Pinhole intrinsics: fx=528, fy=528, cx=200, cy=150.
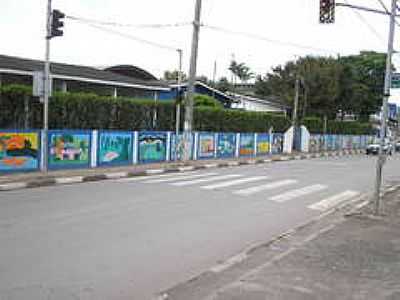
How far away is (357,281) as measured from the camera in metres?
6.02

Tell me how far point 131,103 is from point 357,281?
19.9m

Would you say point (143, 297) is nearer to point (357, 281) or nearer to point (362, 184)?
point (357, 281)

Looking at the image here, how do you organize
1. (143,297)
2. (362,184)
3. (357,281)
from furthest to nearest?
(362,184), (357,281), (143,297)

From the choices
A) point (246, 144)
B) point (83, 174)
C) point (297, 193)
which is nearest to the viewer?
point (297, 193)

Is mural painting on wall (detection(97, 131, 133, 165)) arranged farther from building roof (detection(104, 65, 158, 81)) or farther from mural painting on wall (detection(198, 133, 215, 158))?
building roof (detection(104, 65, 158, 81))

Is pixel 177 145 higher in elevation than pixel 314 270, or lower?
higher

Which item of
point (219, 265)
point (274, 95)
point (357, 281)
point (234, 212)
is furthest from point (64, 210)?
point (274, 95)

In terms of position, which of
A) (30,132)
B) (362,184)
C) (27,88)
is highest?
(27,88)

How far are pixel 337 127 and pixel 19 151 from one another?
1541 inches

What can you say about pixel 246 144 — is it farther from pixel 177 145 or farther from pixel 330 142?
pixel 330 142

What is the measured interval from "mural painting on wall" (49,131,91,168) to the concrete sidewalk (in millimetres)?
11176

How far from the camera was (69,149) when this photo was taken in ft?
62.1

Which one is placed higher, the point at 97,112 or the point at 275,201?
the point at 97,112

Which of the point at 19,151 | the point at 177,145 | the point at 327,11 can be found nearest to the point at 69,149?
the point at 19,151
